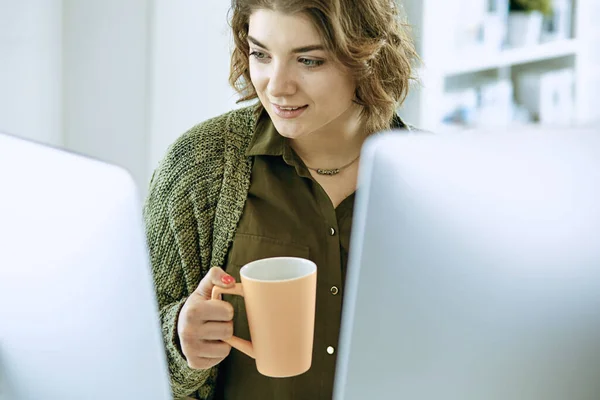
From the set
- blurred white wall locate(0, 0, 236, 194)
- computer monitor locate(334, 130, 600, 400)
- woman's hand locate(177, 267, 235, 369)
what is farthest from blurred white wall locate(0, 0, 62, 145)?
computer monitor locate(334, 130, 600, 400)

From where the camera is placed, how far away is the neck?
1407 millimetres

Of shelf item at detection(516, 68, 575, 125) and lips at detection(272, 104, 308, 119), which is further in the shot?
shelf item at detection(516, 68, 575, 125)

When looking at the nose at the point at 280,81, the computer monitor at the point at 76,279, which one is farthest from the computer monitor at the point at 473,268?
the nose at the point at 280,81

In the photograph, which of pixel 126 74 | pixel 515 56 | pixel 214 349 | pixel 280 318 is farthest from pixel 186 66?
pixel 280 318

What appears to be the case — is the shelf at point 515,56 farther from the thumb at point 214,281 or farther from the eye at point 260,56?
the thumb at point 214,281

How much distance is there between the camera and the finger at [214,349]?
108cm

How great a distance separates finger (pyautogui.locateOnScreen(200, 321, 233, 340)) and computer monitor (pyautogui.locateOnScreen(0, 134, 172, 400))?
28 cm

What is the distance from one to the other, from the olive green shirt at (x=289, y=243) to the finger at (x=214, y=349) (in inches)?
8.9

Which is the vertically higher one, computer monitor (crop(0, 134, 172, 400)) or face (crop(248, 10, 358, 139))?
face (crop(248, 10, 358, 139))

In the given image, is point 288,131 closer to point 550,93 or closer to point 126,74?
point 126,74

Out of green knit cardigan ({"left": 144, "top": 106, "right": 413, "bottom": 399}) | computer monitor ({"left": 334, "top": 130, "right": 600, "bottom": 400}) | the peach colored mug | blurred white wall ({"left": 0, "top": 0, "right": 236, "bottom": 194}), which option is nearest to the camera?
computer monitor ({"left": 334, "top": 130, "right": 600, "bottom": 400})

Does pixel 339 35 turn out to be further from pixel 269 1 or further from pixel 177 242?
pixel 177 242

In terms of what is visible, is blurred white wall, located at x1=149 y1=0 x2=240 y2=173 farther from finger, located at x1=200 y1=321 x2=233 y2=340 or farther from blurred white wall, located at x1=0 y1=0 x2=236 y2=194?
finger, located at x1=200 y1=321 x2=233 y2=340

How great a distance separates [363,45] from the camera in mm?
1312
